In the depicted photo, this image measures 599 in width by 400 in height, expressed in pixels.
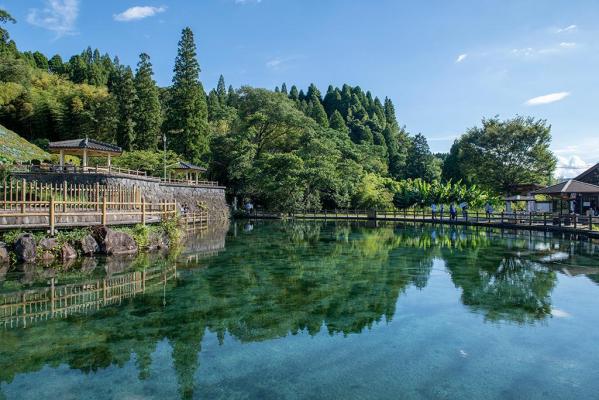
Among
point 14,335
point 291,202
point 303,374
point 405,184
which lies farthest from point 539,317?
point 405,184

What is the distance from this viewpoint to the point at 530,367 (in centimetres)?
617

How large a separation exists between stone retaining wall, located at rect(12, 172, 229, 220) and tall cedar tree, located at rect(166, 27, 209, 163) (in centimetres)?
758

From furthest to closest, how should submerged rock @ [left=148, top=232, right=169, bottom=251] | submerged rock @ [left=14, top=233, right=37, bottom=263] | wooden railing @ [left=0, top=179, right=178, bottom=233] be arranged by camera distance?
submerged rock @ [left=148, top=232, right=169, bottom=251] → wooden railing @ [left=0, top=179, right=178, bottom=233] → submerged rock @ [left=14, top=233, right=37, bottom=263]

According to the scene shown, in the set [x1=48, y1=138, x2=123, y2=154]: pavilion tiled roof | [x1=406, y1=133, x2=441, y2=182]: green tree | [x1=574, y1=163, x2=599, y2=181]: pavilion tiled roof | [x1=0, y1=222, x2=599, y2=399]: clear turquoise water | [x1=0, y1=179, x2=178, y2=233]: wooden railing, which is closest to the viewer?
[x1=0, y1=222, x2=599, y2=399]: clear turquoise water

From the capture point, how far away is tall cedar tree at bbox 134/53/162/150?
46.9 meters

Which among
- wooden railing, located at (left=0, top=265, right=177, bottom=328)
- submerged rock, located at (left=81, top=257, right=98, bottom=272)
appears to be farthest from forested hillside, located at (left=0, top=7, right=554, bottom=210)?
wooden railing, located at (left=0, top=265, right=177, bottom=328)

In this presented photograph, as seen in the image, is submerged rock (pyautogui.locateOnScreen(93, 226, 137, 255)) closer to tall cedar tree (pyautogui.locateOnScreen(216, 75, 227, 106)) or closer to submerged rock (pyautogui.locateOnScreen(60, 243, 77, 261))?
submerged rock (pyautogui.locateOnScreen(60, 243, 77, 261))

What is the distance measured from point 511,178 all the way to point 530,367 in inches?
1613

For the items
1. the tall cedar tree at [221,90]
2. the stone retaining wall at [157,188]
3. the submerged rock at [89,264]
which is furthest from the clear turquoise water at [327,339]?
the tall cedar tree at [221,90]

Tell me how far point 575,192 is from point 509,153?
1521 centimetres

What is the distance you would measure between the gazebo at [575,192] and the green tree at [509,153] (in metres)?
9.64

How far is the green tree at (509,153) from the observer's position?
1630 inches

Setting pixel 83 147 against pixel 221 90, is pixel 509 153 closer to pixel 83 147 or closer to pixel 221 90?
pixel 83 147

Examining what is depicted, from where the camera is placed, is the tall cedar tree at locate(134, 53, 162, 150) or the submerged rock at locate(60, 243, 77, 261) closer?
the submerged rock at locate(60, 243, 77, 261)
